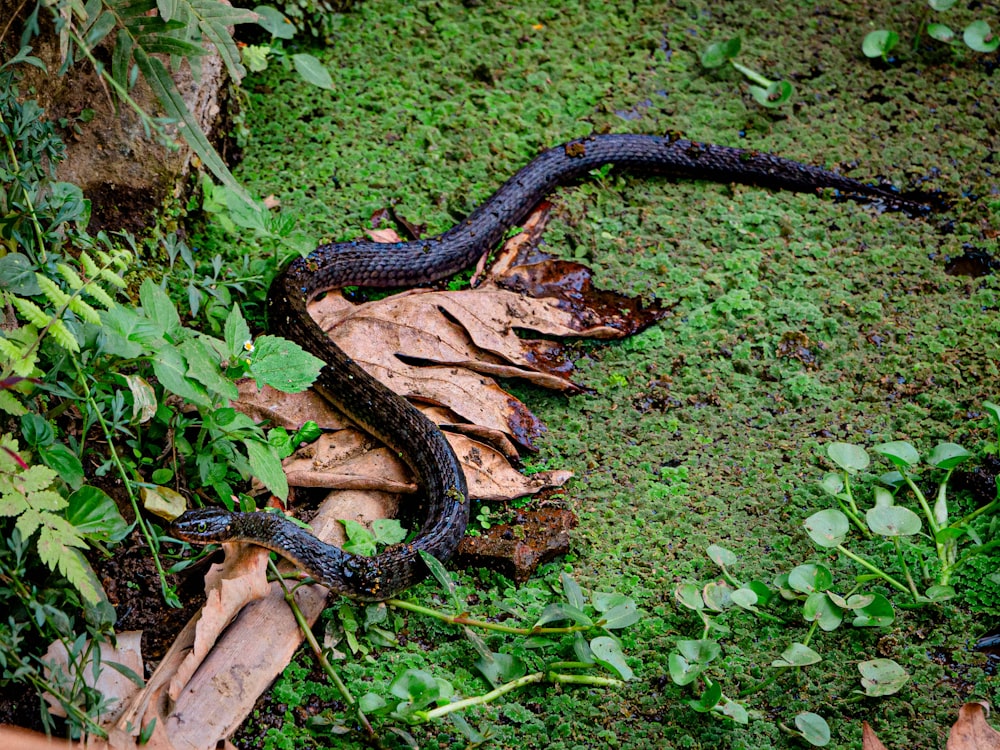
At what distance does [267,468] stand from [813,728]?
5.95 ft

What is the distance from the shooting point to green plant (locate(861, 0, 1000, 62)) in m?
5.06

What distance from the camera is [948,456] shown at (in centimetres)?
301

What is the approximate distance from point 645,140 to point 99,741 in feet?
11.9

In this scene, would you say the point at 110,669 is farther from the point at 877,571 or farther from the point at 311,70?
the point at 311,70

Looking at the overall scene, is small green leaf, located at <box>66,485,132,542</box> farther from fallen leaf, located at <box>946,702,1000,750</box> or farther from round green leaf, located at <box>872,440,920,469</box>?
round green leaf, located at <box>872,440,920,469</box>

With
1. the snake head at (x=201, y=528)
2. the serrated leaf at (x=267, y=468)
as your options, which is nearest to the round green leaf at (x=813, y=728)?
the serrated leaf at (x=267, y=468)

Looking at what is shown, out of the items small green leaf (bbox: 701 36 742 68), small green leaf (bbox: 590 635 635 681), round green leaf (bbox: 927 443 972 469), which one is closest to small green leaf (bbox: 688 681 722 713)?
small green leaf (bbox: 590 635 635 681)

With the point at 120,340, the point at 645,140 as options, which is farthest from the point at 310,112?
the point at 120,340

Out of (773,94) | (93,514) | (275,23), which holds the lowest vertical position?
(93,514)

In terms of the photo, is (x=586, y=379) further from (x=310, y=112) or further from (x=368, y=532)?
(x=310, y=112)

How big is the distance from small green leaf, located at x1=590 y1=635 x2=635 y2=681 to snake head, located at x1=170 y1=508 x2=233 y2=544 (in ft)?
3.96

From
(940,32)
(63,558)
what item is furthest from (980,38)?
(63,558)

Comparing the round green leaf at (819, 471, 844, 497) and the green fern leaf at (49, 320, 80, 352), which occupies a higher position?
the green fern leaf at (49, 320, 80, 352)

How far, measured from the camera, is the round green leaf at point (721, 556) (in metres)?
2.85
